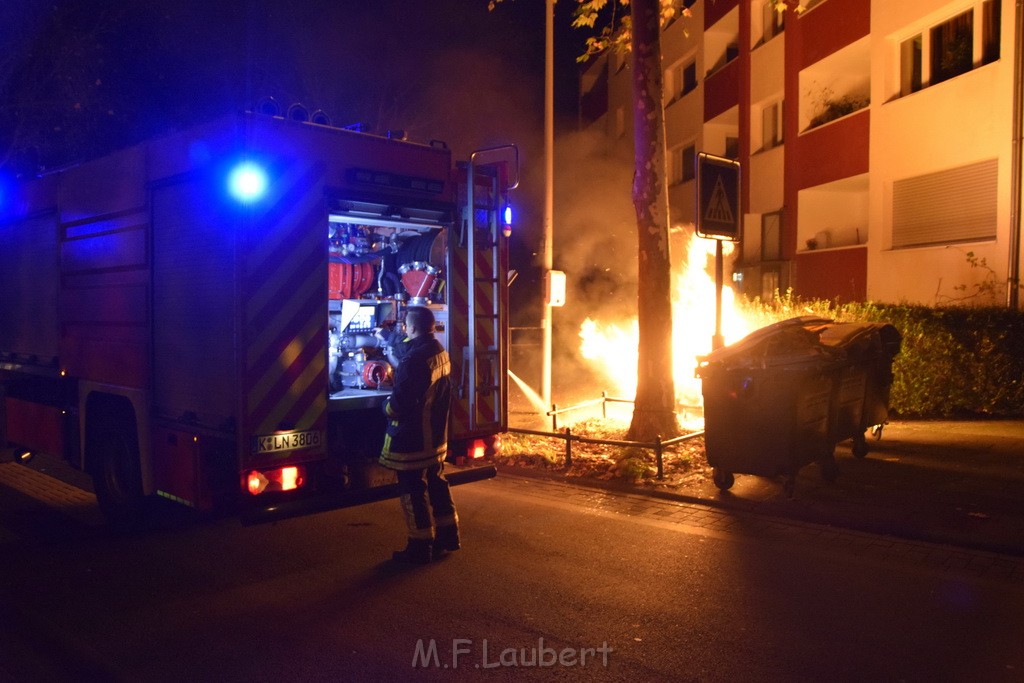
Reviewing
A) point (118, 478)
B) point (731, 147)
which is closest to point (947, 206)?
point (731, 147)

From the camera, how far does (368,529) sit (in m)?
6.46

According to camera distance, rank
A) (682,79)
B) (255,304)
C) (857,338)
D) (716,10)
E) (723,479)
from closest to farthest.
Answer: (255,304), (723,479), (857,338), (716,10), (682,79)

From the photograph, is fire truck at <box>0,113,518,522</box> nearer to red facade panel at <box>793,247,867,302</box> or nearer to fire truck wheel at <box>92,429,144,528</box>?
fire truck wheel at <box>92,429,144,528</box>

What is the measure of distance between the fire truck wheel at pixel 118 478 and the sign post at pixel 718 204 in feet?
16.8

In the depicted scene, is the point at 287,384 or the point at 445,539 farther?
the point at 445,539

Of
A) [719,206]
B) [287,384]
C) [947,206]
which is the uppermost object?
[947,206]

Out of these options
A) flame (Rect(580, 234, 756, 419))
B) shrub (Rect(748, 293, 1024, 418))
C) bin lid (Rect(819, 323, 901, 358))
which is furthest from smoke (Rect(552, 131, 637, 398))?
bin lid (Rect(819, 323, 901, 358))

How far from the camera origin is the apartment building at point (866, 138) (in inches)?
543

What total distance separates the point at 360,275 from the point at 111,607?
2808 mm

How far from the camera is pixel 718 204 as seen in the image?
8.06 meters

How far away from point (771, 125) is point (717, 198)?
14.7 m

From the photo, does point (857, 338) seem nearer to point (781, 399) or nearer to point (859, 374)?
point (859, 374)

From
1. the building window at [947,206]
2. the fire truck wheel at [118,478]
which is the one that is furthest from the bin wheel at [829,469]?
the building window at [947,206]

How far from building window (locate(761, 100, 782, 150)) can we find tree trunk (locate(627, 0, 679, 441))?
40.9ft
